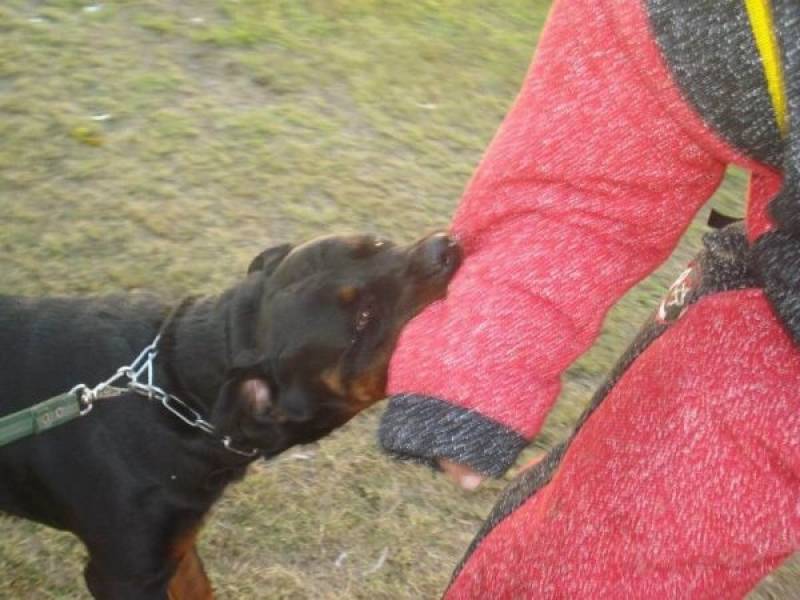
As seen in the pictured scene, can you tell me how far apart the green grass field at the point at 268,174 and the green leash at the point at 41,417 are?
0.95m

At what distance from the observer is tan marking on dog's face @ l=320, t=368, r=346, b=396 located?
247 centimetres

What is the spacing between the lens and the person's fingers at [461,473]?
1517mm

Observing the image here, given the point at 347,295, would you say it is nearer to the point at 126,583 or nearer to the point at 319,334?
the point at 319,334

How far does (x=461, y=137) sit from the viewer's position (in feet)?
15.5

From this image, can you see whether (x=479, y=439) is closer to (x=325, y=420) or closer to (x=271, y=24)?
(x=325, y=420)

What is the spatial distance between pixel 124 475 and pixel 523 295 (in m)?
1.38

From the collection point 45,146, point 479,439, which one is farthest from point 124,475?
point 45,146

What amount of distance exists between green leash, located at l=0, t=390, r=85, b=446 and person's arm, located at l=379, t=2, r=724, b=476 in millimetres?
975

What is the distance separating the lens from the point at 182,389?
2.47m

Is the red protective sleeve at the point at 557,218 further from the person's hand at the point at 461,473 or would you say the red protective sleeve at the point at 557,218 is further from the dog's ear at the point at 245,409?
the dog's ear at the point at 245,409

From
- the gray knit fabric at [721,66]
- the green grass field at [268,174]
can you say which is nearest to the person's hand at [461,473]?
the gray knit fabric at [721,66]

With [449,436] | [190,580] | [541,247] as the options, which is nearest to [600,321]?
[541,247]

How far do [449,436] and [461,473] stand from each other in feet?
0.35

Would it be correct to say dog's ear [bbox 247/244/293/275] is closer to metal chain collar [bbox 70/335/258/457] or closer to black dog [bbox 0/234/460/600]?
black dog [bbox 0/234/460/600]
